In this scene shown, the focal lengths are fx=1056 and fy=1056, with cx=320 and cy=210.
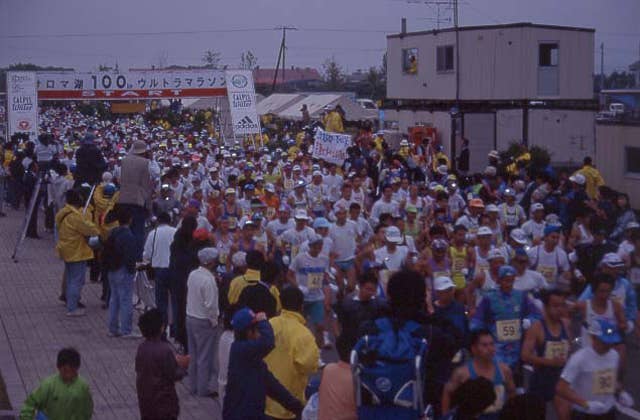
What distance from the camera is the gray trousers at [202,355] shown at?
1058cm

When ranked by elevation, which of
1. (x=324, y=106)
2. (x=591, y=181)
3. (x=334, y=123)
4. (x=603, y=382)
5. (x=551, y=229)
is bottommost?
(x=603, y=382)

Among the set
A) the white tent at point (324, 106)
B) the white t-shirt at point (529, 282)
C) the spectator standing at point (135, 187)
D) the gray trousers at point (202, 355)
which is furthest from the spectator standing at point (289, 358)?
the white tent at point (324, 106)

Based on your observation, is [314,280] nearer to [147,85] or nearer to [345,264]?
[345,264]

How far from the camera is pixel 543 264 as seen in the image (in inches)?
488

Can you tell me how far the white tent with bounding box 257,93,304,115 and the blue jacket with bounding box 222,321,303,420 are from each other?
177 ft

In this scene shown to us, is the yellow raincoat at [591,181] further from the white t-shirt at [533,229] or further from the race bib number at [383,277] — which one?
the race bib number at [383,277]

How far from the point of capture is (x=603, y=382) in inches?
290

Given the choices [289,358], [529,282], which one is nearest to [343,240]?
[529,282]

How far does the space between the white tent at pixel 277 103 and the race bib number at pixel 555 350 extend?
53.0m

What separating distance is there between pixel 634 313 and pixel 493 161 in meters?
13.1

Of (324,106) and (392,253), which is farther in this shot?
(324,106)

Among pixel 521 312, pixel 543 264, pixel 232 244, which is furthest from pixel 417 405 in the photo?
pixel 232 244

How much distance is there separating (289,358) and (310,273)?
15.0ft

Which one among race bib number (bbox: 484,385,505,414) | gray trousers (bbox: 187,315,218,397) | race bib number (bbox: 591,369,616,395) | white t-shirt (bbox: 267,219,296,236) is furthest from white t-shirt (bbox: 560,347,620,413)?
white t-shirt (bbox: 267,219,296,236)
